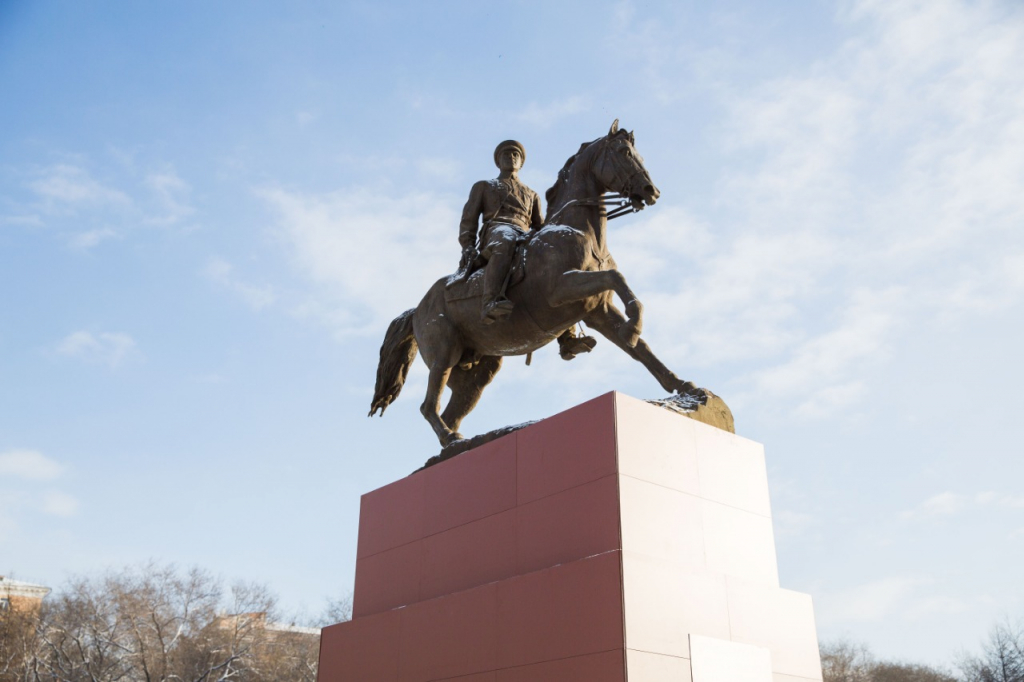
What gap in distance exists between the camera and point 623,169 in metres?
8.40

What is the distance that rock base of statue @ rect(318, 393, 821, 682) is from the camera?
19.6 feet

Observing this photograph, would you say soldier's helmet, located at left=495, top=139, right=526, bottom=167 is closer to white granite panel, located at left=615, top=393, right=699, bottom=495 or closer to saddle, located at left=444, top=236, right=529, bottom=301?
saddle, located at left=444, top=236, right=529, bottom=301

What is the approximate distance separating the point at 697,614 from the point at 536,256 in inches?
139

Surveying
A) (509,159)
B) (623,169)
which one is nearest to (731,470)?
(623,169)

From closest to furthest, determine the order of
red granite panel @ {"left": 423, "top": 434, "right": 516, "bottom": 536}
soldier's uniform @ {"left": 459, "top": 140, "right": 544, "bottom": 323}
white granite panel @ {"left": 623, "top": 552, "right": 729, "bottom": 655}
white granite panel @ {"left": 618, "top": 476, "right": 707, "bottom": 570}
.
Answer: white granite panel @ {"left": 623, "top": 552, "right": 729, "bottom": 655} → white granite panel @ {"left": 618, "top": 476, "right": 707, "bottom": 570} → red granite panel @ {"left": 423, "top": 434, "right": 516, "bottom": 536} → soldier's uniform @ {"left": 459, "top": 140, "right": 544, "bottom": 323}

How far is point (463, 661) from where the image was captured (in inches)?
271

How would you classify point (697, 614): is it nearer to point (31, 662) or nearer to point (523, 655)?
point (523, 655)

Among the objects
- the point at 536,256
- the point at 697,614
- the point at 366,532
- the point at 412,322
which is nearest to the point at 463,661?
the point at 697,614

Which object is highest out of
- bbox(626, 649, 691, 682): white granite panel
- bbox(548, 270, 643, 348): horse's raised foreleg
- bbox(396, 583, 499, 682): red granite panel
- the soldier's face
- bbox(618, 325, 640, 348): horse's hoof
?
the soldier's face

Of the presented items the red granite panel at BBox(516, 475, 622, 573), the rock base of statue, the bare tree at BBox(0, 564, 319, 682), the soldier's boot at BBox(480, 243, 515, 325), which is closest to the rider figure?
the soldier's boot at BBox(480, 243, 515, 325)

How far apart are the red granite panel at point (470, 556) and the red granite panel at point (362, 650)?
17.7 inches

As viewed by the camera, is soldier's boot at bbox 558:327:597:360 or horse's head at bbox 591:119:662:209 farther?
soldier's boot at bbox 558:327:597:360

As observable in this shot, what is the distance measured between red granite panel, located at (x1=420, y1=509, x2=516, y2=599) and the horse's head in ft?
10.1

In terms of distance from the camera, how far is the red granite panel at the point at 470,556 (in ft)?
23.5
